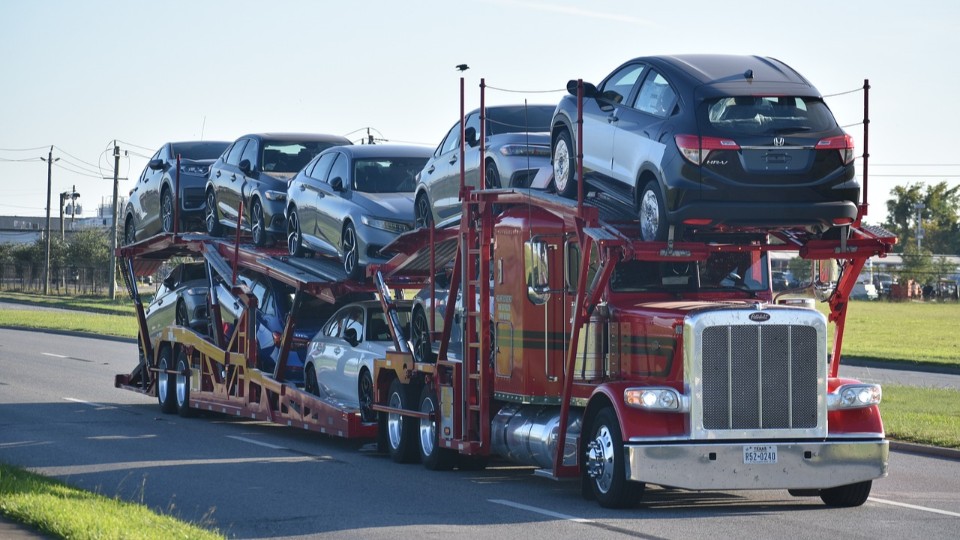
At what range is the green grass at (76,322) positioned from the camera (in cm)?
4584

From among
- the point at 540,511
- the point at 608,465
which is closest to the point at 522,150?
the point at 608,465

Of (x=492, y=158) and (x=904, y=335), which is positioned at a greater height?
(x=492, y=158)

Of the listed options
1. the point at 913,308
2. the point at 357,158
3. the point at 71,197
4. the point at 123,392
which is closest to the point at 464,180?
the point at 357,158

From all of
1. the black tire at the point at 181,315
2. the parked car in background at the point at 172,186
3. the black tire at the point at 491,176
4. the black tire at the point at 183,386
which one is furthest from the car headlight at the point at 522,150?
the black tire at the point at 181,315

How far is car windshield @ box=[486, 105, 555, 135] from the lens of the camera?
15.8 meters

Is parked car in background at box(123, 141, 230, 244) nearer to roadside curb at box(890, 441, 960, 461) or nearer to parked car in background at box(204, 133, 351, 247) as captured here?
parked car in background at box(204, 133, 351, 247)

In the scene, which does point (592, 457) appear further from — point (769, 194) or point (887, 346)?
point (887, 346)

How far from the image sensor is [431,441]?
1506 cm

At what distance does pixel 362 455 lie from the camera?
1644 cm

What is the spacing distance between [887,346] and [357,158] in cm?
2724

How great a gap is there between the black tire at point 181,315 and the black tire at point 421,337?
22.8 ft

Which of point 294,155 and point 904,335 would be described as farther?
point 904,335

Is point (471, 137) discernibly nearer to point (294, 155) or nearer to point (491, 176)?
point (491, 176)

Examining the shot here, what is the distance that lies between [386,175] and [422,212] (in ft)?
4.48
